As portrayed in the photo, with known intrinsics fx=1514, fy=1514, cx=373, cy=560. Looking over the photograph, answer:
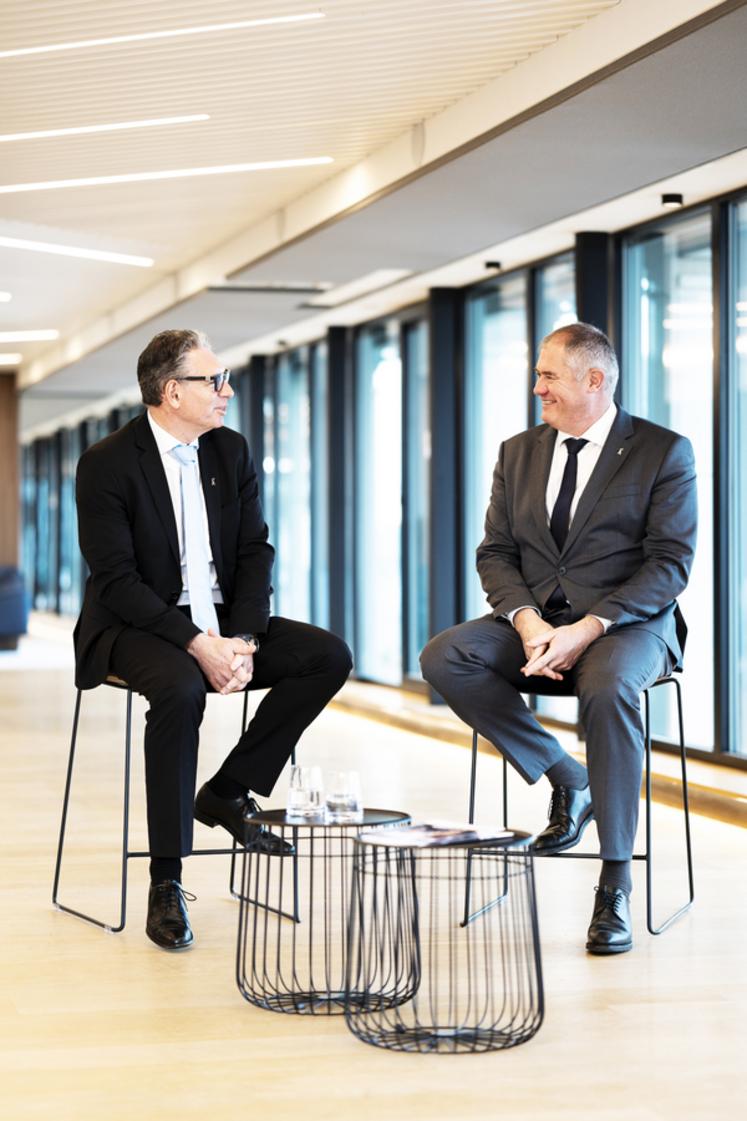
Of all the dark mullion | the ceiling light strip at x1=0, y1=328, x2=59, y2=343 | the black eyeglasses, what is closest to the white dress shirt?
the black eyeglasses


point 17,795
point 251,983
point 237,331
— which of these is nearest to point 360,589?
point 237,331

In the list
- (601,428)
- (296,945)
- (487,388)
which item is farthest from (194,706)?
(487,388)

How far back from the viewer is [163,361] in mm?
3863

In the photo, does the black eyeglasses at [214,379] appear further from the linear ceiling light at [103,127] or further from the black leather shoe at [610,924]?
the linear ceiling light at [103,127]

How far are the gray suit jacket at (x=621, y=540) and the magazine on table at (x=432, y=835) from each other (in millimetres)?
1018

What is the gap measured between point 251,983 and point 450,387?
6.46 meters

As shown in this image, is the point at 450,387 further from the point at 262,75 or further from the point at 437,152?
the point at 262,75

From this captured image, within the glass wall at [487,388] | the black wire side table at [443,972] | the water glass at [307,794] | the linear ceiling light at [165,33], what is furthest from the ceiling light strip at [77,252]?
the water glass at [307,794]

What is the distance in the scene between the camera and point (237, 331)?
10797 millimetres

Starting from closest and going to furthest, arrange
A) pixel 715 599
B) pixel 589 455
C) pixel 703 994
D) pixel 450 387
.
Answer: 1. pixel 703 994
2. pixel 589 455
3. pixel 715 599
4. pixel 450 387

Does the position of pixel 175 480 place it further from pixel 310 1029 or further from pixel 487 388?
pixel 487 388

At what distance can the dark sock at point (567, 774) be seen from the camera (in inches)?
155

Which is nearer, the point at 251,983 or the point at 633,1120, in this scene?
the point at 633,1120

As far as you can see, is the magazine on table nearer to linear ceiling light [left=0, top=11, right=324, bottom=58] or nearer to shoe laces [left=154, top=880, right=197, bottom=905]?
shoe laces [left=154, top=880, right=197, bottom=905]
